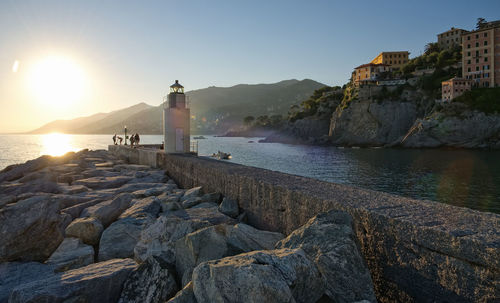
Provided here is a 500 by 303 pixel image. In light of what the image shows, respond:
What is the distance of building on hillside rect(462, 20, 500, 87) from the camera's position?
63.2 meters

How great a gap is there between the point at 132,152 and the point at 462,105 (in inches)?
2679

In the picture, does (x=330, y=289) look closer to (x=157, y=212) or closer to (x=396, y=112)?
(x=157, y=212)

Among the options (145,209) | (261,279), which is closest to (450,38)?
(145,209)

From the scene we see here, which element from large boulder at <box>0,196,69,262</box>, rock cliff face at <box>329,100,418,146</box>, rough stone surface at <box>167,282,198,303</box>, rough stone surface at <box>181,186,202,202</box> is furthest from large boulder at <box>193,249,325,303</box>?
rock cliff face at <box>329,100,418,146</box>

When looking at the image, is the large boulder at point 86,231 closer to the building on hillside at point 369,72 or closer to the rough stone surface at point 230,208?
the rough stone surface at point 230,208

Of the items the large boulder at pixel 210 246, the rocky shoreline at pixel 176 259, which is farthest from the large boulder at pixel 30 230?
the large boulder at pixel 210 246

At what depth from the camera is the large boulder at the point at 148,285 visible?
136 inches

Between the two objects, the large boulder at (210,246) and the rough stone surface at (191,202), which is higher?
the large boulder at (210,246)

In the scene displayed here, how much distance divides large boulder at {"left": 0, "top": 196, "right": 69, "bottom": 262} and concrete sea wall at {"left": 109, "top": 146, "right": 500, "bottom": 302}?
4.45 metres

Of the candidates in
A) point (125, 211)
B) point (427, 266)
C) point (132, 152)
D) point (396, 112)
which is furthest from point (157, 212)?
point (396, 112)

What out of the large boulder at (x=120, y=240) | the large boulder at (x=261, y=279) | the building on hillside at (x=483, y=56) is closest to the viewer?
the large boulder at (x=261, y=279)

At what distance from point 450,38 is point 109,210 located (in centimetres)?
11061

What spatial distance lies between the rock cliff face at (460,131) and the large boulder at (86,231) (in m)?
68.4

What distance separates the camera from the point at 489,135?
58.1m
